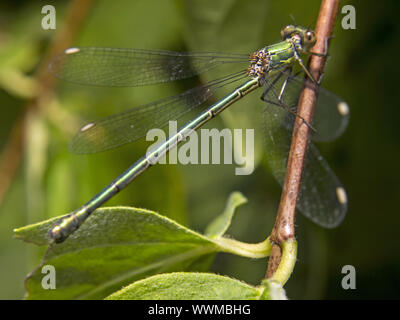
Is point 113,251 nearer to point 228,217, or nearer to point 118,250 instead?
point 118,250

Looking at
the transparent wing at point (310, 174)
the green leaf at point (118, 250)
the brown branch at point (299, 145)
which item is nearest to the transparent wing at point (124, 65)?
the transparent wing at point (310, 174)

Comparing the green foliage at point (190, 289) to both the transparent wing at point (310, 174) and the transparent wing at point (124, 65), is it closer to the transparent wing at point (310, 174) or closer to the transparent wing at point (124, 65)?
the transparent wing at point (310, 174)

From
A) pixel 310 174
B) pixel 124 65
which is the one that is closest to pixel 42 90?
pixel 124 65

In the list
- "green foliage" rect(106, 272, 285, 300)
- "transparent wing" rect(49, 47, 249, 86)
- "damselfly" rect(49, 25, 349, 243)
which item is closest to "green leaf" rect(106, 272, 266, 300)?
"green foliage" rect(106, 272, 285, 300)

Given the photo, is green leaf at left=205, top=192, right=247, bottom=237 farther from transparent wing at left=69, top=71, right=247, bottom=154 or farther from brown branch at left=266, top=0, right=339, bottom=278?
transparent wing at left=69, top=71, right=247, bottom=154
